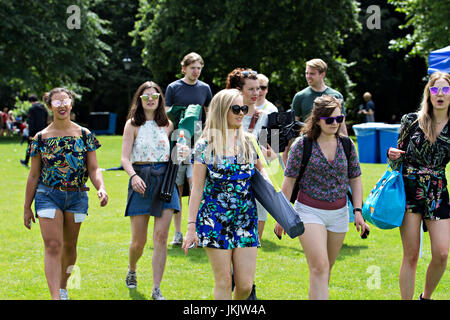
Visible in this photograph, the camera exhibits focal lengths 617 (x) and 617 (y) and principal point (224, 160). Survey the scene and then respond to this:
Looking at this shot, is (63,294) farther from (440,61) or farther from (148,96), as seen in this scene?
(440,61)

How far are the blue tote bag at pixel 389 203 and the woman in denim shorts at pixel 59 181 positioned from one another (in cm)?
229

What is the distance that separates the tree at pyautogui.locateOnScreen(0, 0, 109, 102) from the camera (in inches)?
1383

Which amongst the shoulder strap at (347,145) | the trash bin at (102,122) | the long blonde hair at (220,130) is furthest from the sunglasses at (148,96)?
the trash bin at (102,122)

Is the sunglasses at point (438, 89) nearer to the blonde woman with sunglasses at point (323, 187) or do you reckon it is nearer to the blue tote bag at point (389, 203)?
Answer: the blue tote bag at point (389, 203)

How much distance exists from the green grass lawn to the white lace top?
51.6 inches

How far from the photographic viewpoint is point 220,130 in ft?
15.0

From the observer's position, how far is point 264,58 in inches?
1307

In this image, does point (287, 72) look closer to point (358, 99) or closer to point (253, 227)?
point (358, 99)

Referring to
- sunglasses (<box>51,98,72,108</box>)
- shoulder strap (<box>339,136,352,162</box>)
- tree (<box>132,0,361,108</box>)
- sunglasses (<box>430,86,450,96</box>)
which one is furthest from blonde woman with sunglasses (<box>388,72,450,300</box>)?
tree (<box>132,0,361,108</box>)

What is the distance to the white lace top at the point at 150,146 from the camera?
6.00 m

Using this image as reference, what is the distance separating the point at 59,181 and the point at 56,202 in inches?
7.1

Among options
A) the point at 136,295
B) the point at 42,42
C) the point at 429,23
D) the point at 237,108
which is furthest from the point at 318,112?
the point at 42,42

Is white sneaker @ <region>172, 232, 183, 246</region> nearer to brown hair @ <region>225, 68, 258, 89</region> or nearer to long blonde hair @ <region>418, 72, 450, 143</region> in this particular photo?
brown hair @ <region>225, 68, 258, 89</region>
